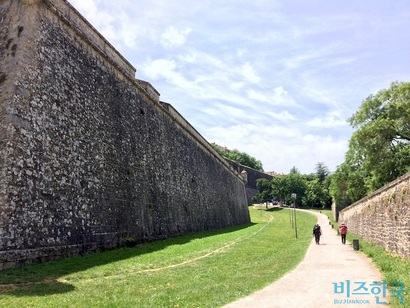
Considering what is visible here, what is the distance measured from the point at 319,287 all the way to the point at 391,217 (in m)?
6.57

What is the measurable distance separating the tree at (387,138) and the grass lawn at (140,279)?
19830mm

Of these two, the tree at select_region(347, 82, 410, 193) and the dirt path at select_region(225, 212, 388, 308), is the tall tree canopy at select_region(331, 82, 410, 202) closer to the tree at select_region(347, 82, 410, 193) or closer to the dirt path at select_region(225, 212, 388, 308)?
the tree at select_region(347, 82, 410, 193)

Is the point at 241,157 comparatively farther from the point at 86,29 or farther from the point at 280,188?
the point at 86,29

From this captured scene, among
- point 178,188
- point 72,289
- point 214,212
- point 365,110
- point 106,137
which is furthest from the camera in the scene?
point 365,110

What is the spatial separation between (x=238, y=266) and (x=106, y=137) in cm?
695

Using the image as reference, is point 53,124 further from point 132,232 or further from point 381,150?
point 381,150

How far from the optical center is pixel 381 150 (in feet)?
96.2

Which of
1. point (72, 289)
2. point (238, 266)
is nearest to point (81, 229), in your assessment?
point (72, 289)

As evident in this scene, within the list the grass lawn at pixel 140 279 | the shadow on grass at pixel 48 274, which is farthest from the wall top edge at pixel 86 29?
the grass lawn at pixel 140 279

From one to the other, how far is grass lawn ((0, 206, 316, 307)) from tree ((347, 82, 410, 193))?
19830 mm

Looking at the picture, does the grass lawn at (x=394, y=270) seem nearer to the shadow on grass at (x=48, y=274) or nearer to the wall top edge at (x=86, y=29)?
the shadow on grass at (x=48, y=274)

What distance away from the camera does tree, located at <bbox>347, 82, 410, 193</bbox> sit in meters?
28.6

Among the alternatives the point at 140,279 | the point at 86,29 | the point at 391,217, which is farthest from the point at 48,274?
the point at 391,217

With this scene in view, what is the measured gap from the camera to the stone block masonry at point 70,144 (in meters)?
9.14
